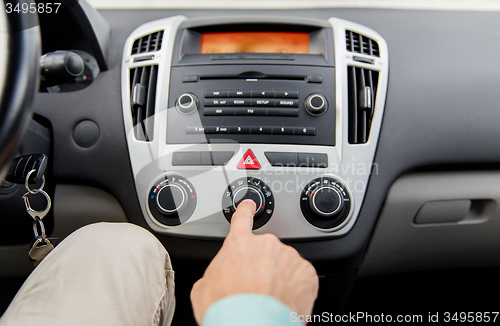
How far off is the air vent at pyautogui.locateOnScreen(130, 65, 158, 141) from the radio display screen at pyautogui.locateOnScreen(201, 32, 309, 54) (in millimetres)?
190

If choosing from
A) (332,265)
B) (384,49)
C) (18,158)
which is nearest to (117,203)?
(18,158)

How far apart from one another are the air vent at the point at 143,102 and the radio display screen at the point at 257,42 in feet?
0.62

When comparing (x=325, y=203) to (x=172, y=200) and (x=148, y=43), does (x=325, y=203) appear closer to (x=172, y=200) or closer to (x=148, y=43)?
(x=172, y=200)

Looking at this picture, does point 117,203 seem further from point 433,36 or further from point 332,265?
point 433,36

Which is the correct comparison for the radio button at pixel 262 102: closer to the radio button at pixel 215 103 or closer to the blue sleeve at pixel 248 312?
the radio button at pixel 215 103

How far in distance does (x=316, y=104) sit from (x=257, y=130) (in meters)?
0.16

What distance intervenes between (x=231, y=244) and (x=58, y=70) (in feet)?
2.16

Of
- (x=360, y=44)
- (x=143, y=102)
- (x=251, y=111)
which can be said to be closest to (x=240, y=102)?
(x=251, y=111)

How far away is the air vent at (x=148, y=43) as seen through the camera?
0.82 meters

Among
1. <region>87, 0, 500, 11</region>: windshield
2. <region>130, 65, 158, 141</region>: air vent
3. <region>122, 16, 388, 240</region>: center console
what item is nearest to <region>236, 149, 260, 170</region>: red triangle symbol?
<region>122, 16, 388, 240</region>: center console

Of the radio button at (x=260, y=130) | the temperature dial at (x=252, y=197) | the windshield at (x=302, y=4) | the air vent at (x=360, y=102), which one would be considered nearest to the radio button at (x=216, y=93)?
the radio button at (x=260, y=130)

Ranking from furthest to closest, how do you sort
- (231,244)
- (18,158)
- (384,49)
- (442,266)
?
1. (442,266)
2. (384,49)
3. (18,158)
4. (231,244)

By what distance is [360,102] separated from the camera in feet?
2.53

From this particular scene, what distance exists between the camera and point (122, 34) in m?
0.88
